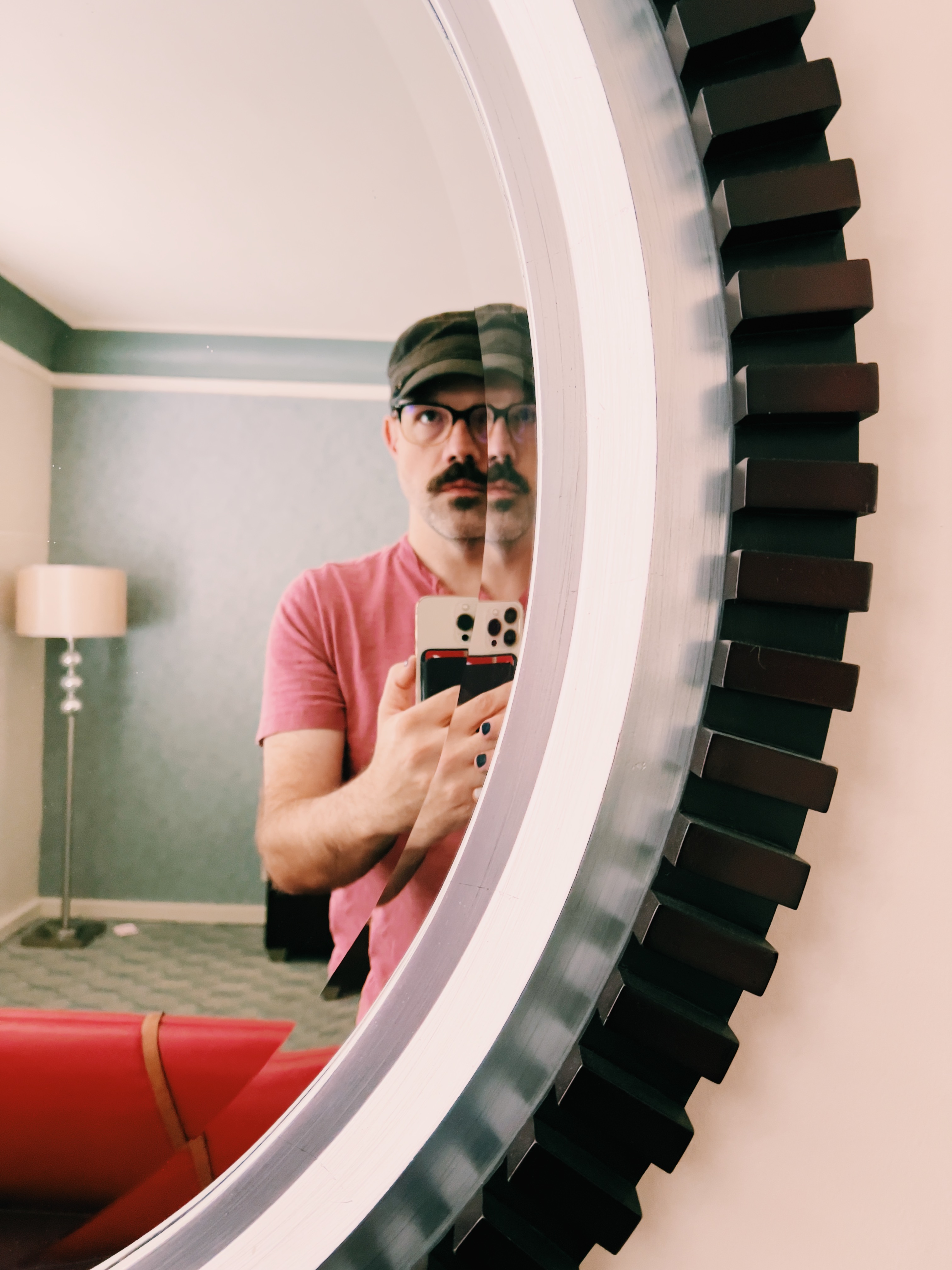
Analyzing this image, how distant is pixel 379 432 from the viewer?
0.27 metres

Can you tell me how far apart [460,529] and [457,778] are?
0.10 meters

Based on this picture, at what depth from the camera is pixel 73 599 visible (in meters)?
0.26

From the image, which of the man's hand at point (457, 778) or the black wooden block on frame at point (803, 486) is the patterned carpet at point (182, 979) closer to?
the man's hand at point (457, 778)

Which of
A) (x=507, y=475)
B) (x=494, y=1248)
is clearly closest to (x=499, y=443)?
(x=507, y=475)

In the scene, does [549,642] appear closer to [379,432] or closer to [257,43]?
[379,432]

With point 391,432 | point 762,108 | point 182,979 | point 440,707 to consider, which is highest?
point 762,108

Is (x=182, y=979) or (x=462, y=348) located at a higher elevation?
(x=462, y=348)

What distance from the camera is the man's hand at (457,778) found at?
0.93ft

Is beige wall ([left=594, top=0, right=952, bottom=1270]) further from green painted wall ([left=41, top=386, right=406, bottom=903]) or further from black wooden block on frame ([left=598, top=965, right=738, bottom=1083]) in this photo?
green painted wall ([left=41, top=386, right=406, bottom=903])

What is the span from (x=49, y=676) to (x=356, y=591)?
120mm

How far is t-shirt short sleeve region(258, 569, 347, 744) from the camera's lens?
266 mm

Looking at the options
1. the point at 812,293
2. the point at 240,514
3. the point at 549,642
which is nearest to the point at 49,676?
the point at 240,514

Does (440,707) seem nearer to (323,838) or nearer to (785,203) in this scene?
(323,838)

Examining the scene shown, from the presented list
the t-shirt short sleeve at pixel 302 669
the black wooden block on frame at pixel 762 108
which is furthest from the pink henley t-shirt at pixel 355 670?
the black wooden block on frame at pixel 762 108
